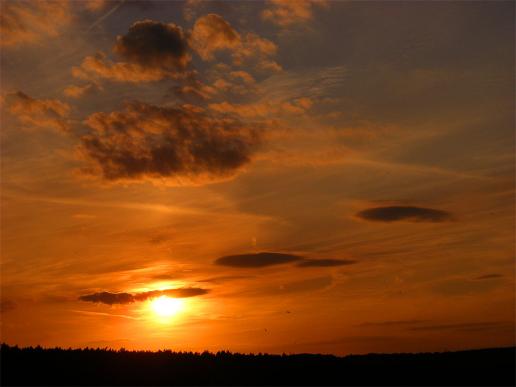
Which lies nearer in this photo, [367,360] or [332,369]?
[332,369]

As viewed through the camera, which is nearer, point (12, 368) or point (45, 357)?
point (12, 368)

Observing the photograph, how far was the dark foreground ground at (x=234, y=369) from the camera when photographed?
32.7 m

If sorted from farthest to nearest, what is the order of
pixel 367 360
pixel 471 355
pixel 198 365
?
pixel 471 355
pixel 367 360
pixel 198 365

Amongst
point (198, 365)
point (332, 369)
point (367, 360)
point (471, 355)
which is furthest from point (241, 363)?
point (471, 355)

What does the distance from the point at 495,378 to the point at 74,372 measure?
87.0 feet

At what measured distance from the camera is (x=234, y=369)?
3834cm

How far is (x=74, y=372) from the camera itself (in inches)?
1292

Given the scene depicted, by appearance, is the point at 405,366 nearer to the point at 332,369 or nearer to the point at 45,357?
the point at 332,369

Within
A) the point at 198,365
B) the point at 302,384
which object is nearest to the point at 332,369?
the point at 302,384

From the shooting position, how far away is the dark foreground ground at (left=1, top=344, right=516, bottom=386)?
1286 inches

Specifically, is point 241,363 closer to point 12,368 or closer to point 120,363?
point 120,363

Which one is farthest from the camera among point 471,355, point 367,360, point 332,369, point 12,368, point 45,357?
point 471,355

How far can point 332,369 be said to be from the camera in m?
40.7

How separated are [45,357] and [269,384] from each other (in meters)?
12.7
